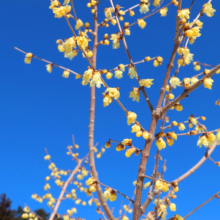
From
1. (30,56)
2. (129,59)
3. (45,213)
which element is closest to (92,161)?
(129,59)

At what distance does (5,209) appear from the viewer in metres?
27.5

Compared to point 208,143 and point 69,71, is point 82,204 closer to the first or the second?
point 69,71

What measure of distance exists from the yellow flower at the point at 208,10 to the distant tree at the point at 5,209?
30341 millimetres

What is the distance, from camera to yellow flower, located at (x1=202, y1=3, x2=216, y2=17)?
2328mm

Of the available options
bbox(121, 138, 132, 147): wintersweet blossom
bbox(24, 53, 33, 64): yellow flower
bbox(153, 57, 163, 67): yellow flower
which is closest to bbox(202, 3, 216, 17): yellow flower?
bbox(153, 57, 163, 67): yellow flower

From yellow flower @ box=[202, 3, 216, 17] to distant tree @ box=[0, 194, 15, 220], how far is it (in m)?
30.3

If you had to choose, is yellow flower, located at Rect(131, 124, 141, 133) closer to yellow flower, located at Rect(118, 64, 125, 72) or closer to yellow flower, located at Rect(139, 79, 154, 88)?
yellow flower, located at Rect(139, 79, 154, 88)

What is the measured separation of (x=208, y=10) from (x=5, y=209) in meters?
31.3

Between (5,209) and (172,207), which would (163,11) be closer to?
(172,207)

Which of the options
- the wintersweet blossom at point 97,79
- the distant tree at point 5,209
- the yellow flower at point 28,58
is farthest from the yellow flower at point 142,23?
the distant tree at point 5,209

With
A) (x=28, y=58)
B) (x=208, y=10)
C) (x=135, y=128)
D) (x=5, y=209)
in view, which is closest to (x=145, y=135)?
(x=135, y=128)

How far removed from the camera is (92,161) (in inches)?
107

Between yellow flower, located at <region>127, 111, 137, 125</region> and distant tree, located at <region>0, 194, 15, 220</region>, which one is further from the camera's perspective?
distant tree, located at <region>0, 194, 15, 220</region>

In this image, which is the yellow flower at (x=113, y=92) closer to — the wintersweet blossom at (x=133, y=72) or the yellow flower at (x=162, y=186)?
the wintersweet blossom at (x=133, y=72)
